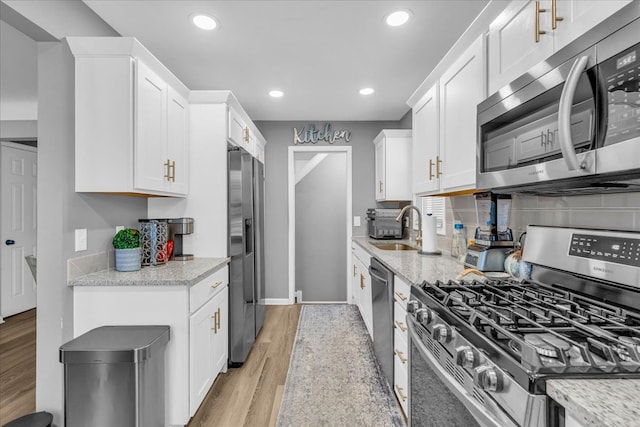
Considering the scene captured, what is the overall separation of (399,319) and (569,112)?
1320 mm

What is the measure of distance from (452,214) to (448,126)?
1035 mm

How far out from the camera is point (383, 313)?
2.20 meters

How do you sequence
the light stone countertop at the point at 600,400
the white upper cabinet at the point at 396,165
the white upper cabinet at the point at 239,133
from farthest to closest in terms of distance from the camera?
1. the white upper cabinet at the point at 396,165
2. the white upper cabinet at the point at 239,133
3. the light stone countertop at the point at 600,400

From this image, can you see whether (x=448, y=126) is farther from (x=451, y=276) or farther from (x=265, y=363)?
(x=265, y=363)

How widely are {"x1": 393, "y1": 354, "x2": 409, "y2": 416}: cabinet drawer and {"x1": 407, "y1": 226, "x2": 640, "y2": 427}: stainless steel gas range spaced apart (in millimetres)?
414

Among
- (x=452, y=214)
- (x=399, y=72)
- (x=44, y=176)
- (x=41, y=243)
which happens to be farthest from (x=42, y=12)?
(x=452, y=214)

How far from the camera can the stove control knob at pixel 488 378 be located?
72 cm

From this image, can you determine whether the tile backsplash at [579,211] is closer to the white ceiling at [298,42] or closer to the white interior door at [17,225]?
the white ceiling at [298,42]

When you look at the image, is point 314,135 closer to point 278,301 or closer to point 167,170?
point 278,301

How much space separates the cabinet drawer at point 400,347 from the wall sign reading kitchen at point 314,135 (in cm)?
298

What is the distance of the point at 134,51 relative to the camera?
182cm

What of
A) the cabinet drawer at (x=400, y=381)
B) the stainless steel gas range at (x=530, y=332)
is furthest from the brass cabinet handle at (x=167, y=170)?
the cabinet drawer at (x=400, y=381)

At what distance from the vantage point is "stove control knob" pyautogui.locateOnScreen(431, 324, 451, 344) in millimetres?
964

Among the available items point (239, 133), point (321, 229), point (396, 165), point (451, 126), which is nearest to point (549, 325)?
point (451, 126)
